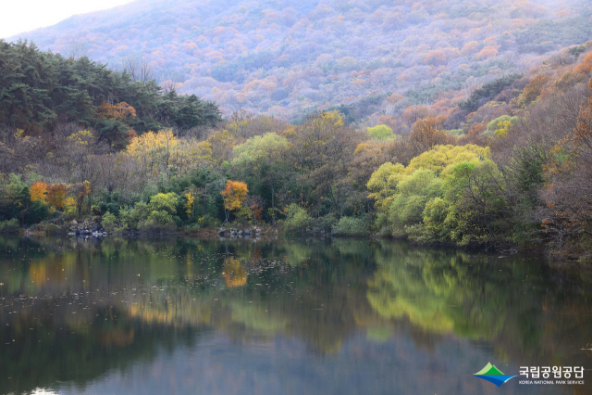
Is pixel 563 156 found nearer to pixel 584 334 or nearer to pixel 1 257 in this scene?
pixel 584 334

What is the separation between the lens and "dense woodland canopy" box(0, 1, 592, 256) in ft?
102

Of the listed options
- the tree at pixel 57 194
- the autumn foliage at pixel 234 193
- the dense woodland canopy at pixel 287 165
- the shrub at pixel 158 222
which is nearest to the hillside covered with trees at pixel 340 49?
the dense woodland canopy at pixel 287 165

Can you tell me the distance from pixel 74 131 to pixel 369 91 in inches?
3586

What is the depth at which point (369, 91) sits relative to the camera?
449ft

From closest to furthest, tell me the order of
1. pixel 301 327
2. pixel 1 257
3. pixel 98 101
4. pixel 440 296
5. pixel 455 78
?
pixel 301 327
pixel 440 296
pixel 1 257
pixel 98 101
pixel 455 78

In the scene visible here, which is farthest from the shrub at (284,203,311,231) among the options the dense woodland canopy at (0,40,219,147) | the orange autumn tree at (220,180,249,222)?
the dense woodland canopy at (0,40,219,147)

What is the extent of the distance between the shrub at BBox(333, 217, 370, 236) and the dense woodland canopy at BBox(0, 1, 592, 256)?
0.34ft

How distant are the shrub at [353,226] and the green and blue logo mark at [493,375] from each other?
119ft

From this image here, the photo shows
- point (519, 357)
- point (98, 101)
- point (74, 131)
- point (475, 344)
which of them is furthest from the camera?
point (98, 101)

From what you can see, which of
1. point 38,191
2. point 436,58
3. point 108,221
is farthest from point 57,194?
point 436,58

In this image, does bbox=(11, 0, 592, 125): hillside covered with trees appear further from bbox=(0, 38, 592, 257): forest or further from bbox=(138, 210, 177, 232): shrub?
bbox=(138, 210, 177, 232): shrub

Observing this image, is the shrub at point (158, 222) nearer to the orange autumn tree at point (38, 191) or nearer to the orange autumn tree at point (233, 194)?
the orange autumn tree at point (233, 194)

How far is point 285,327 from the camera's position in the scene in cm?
1531

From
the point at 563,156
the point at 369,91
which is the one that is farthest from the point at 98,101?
the point at 369,91
